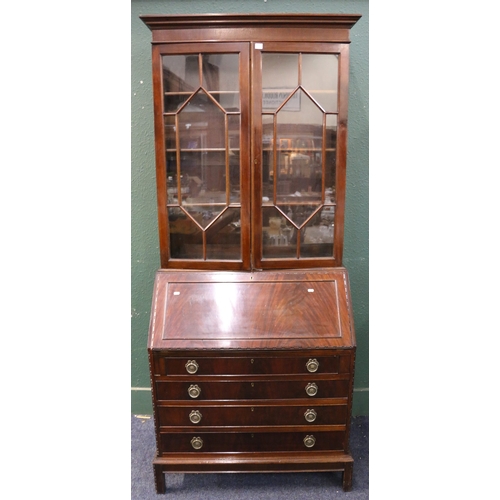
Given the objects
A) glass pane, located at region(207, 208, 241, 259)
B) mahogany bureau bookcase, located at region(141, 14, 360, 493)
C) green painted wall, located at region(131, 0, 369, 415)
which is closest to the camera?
mahogany bureau bookcase, located at region(141, 14, 360, 493)

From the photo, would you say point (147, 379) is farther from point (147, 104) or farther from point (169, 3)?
point (169, 3)

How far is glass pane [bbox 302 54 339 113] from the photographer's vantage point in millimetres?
1616

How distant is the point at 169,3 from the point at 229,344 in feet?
5.79

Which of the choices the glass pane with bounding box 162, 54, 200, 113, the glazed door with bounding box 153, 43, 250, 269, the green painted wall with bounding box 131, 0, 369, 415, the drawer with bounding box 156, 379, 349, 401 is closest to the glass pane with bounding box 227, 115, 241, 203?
the glazed door with bounding box 153, 43, 250, 269

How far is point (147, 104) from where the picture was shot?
2021 mm

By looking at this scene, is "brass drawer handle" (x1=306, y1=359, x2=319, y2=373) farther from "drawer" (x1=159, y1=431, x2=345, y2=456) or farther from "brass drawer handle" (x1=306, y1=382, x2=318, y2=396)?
"drawer" (x1=159, y1=431, x2=345, y2=456)

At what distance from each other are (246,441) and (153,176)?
1.45 m

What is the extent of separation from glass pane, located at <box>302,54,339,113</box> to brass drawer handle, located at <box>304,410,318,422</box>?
1.36m

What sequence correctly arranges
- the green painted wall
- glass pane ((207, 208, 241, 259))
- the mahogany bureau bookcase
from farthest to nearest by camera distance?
1. the green painted wall
2. glass pane ((207, 208, 241, 259))
3. the mahogany bureau bookcase

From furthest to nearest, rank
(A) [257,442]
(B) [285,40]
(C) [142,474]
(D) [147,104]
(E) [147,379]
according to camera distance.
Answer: (E) [147,379], (D) [147,104], (C) [142,474], (A) [257,442], (B) [285,40]

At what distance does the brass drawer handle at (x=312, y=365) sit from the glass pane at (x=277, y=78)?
113 cm

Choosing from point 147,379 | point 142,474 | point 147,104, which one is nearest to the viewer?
point 142,474

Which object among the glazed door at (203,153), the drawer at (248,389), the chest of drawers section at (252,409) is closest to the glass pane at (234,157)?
the glazed door at (203,153)

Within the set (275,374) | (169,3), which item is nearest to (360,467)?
(275,374)
